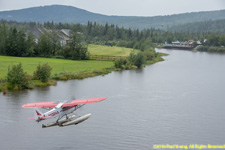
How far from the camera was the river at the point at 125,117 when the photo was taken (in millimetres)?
25934

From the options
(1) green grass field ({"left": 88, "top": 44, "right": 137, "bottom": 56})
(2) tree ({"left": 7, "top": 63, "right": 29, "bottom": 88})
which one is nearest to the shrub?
(2) tree ({"left": 7, "top": 63, "right": 29, "bottom": 88})

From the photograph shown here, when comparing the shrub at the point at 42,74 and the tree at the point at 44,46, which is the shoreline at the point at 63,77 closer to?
the shrub at the point at 42,74

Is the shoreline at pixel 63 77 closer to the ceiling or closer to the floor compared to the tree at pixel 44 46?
closer to the floor

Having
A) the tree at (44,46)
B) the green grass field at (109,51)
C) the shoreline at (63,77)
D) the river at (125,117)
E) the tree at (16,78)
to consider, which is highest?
the tree at (44,46)

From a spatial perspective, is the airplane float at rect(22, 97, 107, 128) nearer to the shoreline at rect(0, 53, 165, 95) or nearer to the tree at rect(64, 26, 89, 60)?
the shoreline at rect(0, 53, 165, 95)

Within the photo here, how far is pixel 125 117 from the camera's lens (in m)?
32.3

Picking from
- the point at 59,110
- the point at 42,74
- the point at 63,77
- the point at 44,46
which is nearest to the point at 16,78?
the point at 42,74

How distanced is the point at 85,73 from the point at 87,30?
125020 mm

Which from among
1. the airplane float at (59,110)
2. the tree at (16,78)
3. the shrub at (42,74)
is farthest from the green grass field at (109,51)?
the airplane float at (59,110)

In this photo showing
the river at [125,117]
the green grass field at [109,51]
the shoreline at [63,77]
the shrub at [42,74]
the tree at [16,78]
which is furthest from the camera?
the green grass field at [109,51]

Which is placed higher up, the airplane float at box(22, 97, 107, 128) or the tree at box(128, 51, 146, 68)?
the tree at box(128, 51, 146, 68)

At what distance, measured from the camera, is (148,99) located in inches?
1575

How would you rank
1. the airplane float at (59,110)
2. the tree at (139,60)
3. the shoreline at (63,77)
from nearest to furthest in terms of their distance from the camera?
1. the airplane float at (59,110)
2. the shoreline at (63,77)
3. the tree at (139,60)

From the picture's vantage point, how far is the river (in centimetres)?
2593
